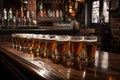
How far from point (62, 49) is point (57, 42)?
0.16ft

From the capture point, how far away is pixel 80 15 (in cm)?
1180

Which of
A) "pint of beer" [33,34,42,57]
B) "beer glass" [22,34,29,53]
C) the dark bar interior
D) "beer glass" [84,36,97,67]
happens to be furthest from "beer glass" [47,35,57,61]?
"beer glass" [22,34,29,53]

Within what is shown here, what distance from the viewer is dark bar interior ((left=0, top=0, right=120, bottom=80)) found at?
3.55ft

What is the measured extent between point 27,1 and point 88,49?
21.6 ft

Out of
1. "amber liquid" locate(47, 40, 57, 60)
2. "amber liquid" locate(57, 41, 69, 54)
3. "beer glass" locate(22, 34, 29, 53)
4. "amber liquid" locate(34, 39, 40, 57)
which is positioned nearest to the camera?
"amber liquid" locate(57, 41, 69, 54)

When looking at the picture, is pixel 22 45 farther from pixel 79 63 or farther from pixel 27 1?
pixel 27 1

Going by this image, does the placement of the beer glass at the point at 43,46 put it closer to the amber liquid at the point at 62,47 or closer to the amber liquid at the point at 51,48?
the amber liquid at the point at 51,48

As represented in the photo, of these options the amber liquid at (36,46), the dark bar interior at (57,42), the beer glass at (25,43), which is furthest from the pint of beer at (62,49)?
the beer glass at (25,43)

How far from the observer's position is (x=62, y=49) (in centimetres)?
139

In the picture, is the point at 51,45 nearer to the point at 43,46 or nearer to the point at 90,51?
the point at 43,46

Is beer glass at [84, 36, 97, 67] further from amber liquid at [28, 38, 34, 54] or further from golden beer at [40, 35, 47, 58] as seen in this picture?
amber liquid at [28, 38, 34, 54]

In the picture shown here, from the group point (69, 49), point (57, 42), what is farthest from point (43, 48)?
point (69, 49)

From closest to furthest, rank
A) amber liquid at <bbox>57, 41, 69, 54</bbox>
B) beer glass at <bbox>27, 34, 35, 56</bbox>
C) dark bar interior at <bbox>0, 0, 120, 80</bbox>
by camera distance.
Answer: dark bar interior at <bbox>0, 0, 120, 80</bbox> < amber liquid at <bbox>57, 41, 69, 54</bbox> < beer glass at <bbox>27, 34, 35, 56</bbox>

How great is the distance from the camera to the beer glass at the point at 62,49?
4.28 feet
